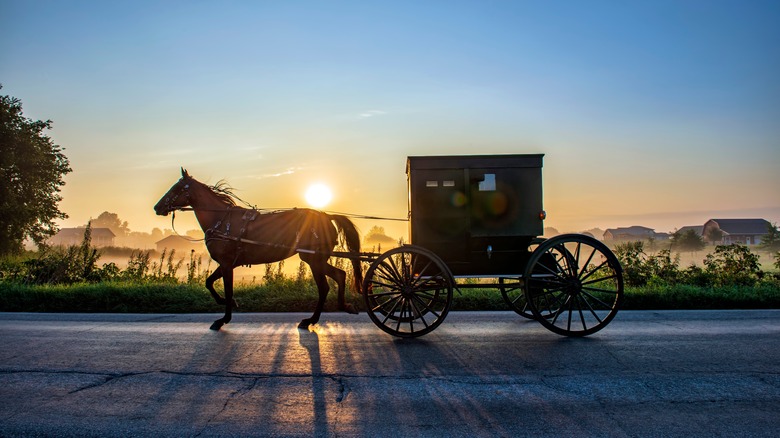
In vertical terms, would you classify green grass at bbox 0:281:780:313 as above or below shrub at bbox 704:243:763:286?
below

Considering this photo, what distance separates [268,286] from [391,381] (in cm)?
707

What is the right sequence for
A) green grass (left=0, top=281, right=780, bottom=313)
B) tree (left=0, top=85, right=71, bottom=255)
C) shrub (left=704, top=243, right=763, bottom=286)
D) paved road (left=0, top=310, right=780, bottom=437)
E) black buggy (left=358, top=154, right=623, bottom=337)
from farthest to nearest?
tree (left=0, top=85, right=71, bottom=255), shrub (left=704, top=243, right=763, bottom=286), green grass (left=0, top=281, right=780, bottom=313), black buggy (left=358, top=154, right=623, bottom=337), paved road (left=0, top=310, right=780, bottom=437)

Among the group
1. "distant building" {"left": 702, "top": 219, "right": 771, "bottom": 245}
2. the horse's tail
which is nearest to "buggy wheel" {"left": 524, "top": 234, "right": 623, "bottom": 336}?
the horse's tail

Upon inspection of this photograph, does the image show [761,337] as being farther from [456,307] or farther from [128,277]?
[128,277]

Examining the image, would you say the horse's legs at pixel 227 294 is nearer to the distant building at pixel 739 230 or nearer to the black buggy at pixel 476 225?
the black buggy at pixel 476 225

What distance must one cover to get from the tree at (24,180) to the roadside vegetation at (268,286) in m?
18.8

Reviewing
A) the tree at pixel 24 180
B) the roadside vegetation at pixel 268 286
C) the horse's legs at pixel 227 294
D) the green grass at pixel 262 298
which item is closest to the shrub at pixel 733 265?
the roadside vegetation at pixel 268 286

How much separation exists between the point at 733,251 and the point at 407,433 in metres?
12.0

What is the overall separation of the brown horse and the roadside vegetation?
1827 mm

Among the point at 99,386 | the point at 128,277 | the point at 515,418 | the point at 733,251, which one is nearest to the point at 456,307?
the point at 515,418

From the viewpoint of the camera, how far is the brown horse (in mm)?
7809

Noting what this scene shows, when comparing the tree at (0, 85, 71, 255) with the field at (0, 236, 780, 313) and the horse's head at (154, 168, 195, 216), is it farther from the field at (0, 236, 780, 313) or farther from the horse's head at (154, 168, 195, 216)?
the horse's head at (154, 168, 195, 216)

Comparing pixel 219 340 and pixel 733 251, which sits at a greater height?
pixel 733 251

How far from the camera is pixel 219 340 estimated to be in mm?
6805
